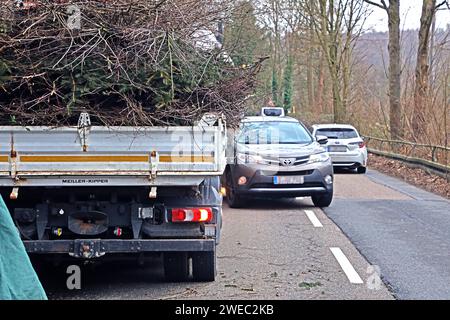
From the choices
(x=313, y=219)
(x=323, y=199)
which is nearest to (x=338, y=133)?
(x=323, y=199)

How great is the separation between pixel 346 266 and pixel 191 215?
228 centimetres

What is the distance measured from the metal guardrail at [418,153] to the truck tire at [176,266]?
12285mm

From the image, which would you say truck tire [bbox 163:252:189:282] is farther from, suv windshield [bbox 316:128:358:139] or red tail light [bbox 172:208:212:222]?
suv windshield [bbox 316:128:358:139]

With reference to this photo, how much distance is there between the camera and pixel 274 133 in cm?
1380

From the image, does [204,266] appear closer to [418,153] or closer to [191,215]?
[191,215]

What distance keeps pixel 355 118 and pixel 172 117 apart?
31.9 m

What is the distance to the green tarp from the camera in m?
2.52

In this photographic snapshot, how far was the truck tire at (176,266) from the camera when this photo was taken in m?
7.00

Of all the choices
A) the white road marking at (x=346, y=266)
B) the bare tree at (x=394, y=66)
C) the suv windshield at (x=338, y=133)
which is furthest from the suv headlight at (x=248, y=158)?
the bare tree at (x=394, y=66)

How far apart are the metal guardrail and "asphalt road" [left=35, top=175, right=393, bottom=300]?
9.05m

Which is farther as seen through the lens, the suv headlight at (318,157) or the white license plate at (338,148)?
the white license plate at (338,148)

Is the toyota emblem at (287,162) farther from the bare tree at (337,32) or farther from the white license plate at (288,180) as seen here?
the bare tree at (337,32)
